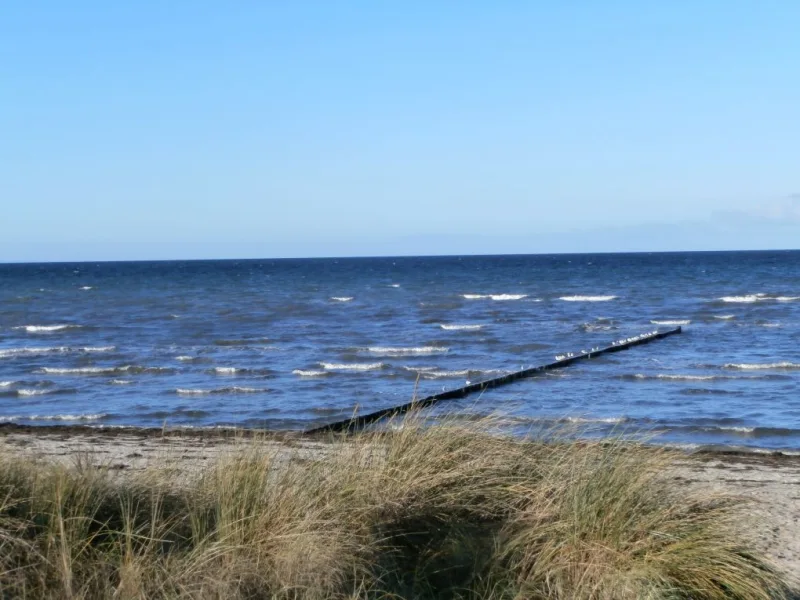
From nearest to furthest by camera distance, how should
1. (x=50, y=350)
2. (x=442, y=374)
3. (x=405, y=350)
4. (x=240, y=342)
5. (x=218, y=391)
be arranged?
1. (x=218, y=391)
2. (x=442, y=374)
3. (x=405, y=350)
4. (x=50, y=350)
5. (x=240, y=342)

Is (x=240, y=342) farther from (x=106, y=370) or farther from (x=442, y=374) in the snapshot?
(x=442, y=374)

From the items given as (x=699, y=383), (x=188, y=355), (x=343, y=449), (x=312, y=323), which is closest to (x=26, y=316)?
(x=312, y=323)

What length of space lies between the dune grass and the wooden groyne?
291 centimetres

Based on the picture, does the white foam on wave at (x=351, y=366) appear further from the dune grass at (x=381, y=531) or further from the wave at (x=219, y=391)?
the dune grass at (x=381, y=531)

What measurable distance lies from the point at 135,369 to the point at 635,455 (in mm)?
16619

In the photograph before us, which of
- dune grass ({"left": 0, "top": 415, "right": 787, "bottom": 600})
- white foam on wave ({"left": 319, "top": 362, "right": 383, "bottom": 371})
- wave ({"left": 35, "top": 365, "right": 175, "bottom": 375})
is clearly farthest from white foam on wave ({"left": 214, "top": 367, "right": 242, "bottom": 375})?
dune grass ({"left": 0, "top": 415, "right": 787, "bottom": 600})

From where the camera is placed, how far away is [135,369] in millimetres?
20797

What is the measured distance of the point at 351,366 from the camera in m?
20.9

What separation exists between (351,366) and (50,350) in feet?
31.4

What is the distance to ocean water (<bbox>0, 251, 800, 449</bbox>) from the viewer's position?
14617mm

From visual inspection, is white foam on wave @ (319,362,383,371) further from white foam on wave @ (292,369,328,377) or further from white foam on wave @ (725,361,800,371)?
white foam on wave @ (725,361,800,371)

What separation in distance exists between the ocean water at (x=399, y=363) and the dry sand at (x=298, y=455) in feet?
3.42

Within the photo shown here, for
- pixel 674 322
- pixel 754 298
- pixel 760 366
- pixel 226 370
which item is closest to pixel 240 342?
pixel 226 370

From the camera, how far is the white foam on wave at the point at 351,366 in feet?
67.2
